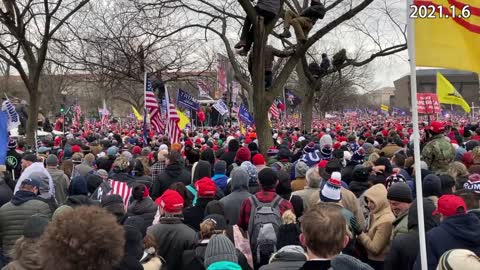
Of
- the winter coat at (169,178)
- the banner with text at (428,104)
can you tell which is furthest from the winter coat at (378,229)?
the banner with text at (428,104)

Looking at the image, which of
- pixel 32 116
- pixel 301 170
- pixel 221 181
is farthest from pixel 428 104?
pixel 221 181

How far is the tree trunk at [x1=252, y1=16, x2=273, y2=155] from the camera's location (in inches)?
442

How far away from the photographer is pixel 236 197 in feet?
21.5

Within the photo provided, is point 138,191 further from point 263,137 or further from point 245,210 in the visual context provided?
point 263,137

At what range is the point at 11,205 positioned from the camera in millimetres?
6000

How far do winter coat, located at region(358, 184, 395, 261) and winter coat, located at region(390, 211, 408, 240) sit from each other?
17 centimetres

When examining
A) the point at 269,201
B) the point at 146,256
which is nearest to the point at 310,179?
the point at 269,201

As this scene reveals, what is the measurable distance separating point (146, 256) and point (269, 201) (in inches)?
70.6

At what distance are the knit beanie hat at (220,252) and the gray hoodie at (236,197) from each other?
231 centimetres

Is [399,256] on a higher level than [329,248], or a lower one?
lower

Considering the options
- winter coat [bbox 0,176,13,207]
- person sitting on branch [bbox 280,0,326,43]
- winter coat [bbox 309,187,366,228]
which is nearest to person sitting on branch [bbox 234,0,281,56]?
person sitting on branch [bbox 280,0,326,43]

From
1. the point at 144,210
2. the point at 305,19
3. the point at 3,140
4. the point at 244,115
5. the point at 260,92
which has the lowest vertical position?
the point at 144,210

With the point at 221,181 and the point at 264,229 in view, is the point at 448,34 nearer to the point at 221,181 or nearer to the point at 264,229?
the point at 264,229

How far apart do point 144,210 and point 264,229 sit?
5.23 feet
